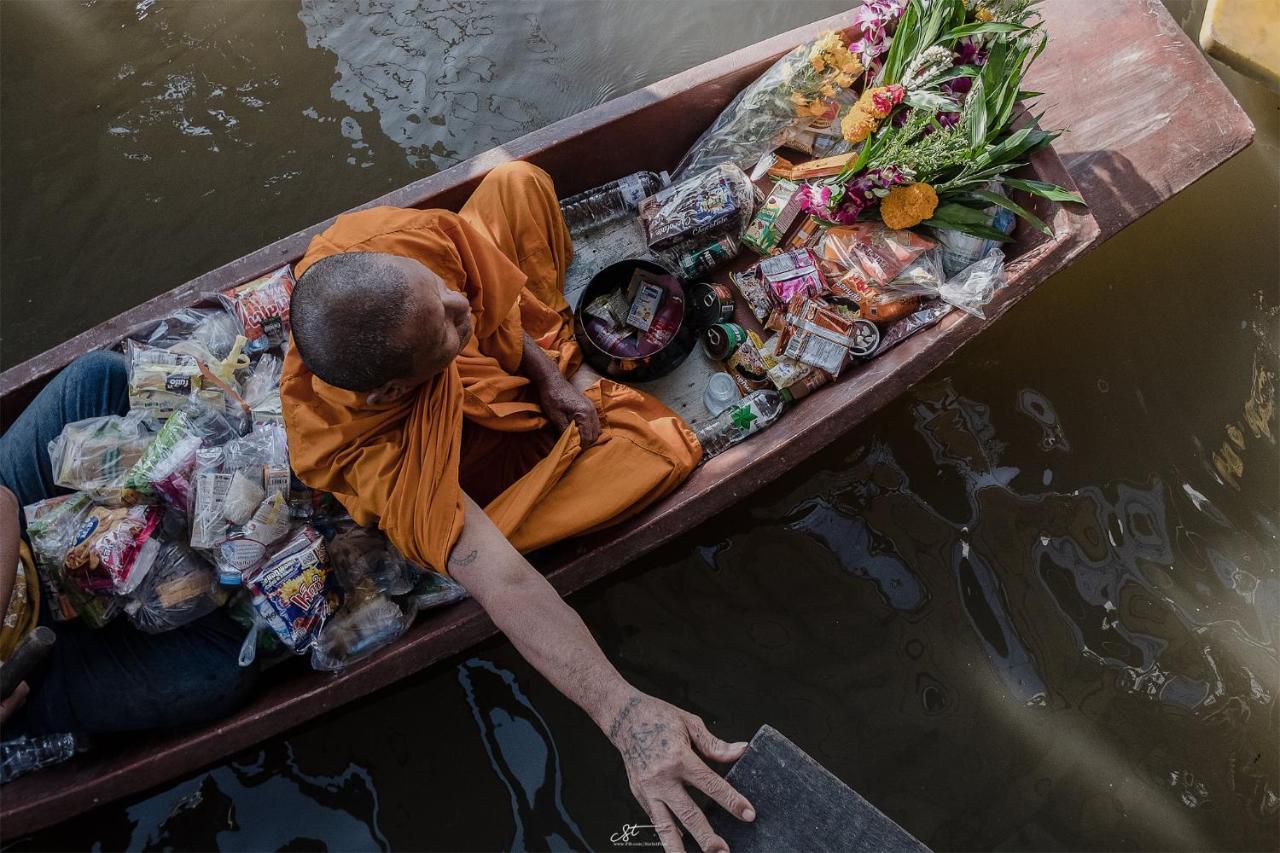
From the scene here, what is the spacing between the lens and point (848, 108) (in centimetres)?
310

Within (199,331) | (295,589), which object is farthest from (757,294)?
(199,331)

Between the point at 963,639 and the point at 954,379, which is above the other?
the point at 954,379

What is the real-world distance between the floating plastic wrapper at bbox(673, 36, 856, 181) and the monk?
71cm

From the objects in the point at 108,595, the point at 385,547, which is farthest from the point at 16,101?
the point at 385,547

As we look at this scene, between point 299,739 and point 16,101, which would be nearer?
point 299,739

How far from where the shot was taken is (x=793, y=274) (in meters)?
2.99

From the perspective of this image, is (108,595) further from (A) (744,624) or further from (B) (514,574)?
(A) (744,624)

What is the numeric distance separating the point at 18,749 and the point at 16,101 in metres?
3.28

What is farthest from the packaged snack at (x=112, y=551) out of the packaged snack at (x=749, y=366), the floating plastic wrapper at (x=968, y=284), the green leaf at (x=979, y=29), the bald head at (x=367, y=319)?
the green leaf at (x=979, y=29)

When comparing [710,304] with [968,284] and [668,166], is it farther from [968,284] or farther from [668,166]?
[968,284]

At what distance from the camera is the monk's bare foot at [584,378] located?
9.63ft

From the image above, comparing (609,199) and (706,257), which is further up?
(609,199)

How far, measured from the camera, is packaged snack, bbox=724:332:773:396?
3.04m

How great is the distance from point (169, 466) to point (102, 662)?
2.22 feet
